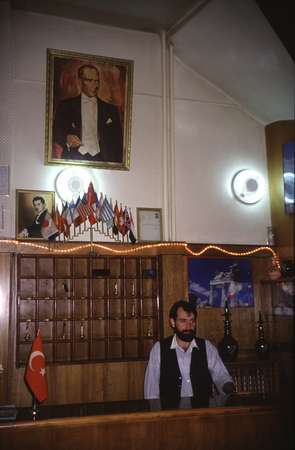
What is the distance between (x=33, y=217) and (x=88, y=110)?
1.69 m

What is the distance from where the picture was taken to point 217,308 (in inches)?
290

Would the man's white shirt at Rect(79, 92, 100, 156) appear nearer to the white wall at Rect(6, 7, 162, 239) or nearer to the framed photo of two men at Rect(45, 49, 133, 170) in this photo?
the framed photo of two men at Rect(45, 49, 133, 170)

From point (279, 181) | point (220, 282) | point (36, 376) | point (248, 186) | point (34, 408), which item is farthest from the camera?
point (248, 186)

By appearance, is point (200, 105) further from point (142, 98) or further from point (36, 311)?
point (36, 311)

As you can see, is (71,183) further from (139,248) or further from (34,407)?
(34,407)

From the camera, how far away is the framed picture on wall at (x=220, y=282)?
7.32m

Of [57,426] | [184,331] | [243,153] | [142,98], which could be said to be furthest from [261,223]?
[57,426]

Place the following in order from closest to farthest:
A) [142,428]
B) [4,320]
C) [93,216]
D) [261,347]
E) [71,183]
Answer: [142,428]
[4,320]
[93,216]
[71,183]
[261,347]

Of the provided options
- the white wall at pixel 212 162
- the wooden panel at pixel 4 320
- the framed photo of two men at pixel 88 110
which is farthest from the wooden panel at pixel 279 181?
the wooden panel at pixel 4 320

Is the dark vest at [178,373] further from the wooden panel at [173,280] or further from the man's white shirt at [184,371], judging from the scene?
the wooden panel at [173,280]

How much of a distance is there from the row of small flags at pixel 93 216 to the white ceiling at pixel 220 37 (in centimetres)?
237

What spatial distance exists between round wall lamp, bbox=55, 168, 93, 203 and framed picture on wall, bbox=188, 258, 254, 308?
181 centimetres

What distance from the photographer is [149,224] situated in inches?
283

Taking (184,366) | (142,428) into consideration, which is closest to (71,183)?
(184,366)
